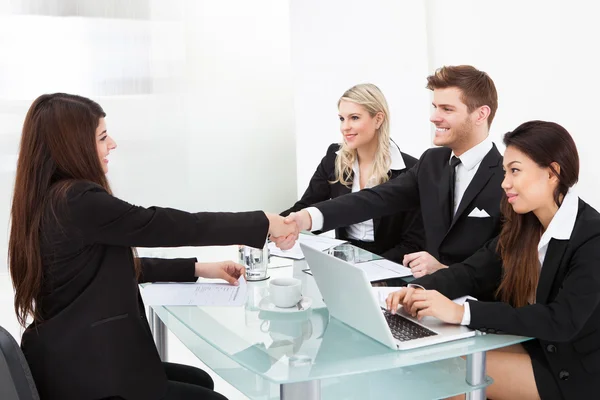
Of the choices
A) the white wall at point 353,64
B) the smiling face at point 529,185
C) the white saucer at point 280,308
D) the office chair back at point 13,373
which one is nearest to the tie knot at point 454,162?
the smiling face at point 529,185

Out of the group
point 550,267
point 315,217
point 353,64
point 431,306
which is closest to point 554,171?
point 550,267

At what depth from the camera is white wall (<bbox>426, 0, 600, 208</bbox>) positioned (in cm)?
362

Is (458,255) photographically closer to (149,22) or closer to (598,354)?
(598,354)

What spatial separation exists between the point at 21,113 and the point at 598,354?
4.04 metres

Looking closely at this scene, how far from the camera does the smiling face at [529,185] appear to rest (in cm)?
197

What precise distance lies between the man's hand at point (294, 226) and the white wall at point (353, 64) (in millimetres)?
2090

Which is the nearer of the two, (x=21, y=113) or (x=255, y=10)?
(x=21, y=113)

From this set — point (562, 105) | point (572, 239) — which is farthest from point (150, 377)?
point (562, 105)

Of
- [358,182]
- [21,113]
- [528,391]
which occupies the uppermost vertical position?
[21,113]

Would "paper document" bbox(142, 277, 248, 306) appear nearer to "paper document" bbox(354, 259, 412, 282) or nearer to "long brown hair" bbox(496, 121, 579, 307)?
"paper document" bbox(354, 259, 412, 282)

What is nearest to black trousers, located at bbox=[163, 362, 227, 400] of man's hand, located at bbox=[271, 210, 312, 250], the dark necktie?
man's hand, located at bbox=[271, 210, 312, 250]

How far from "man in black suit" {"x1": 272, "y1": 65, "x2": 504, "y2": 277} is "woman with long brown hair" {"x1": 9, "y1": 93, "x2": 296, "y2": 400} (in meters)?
0.74

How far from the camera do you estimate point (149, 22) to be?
4.89 m

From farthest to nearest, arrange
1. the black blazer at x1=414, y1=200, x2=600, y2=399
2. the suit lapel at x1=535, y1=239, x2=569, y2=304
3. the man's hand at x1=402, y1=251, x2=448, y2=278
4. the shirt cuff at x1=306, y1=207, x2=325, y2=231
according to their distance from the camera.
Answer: the shirt cuff at x1=306, y1=207, x2=325, y2=231
the man's hand at x1=402, y1=251, x2=448, y2=278
the suit lapel at x1=535, y1=239, x2=569, y2=304
the black blazer at x1=414, y1=200, x2=600, y2=399
